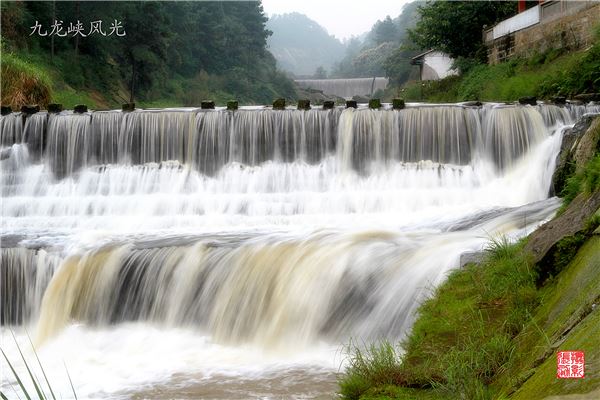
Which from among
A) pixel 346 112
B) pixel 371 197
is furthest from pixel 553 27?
pixel 371 197

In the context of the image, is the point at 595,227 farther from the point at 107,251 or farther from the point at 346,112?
the point at 346,112

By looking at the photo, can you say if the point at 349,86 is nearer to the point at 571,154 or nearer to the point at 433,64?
the point at 433,64

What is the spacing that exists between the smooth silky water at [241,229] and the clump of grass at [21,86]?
3279 millimetres

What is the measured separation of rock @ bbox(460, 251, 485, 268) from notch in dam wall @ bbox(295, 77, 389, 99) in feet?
208

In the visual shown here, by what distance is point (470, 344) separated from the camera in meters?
4.60

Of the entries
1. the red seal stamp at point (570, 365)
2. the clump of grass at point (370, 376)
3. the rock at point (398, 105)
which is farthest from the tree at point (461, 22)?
the red seal stamp at point (570, 365)

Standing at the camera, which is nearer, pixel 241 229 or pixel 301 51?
pixel 241 229

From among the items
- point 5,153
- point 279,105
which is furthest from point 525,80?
point 5,153

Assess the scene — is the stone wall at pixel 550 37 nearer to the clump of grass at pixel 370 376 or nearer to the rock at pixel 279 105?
the rock at pixel 279 105

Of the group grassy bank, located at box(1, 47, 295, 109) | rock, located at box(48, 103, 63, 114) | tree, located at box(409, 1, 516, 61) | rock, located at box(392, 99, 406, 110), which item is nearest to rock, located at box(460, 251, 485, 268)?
rock, located at box(392, 99, 406, 110)

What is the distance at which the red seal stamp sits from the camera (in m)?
2.89

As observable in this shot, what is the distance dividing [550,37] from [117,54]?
22644 millimetres

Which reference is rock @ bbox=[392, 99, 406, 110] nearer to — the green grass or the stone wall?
the green grass

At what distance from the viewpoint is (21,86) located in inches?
711
